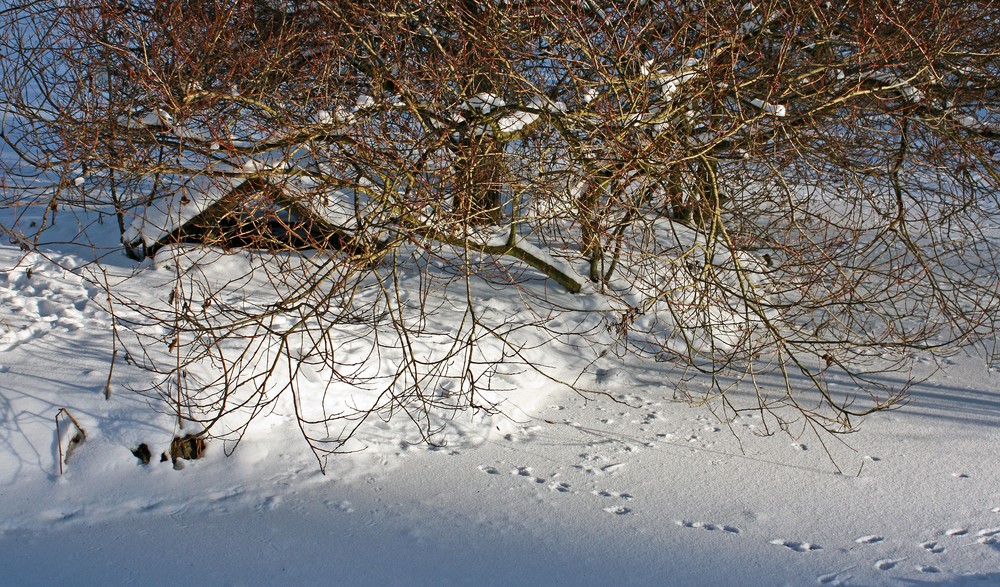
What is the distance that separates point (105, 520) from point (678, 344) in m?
4.75

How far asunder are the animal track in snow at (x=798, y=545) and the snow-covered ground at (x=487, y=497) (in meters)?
0.01

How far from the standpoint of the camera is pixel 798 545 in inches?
165

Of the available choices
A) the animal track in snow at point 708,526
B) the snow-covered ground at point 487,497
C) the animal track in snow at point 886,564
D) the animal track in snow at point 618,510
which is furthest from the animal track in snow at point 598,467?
→ the animal track in snow at point 886,564

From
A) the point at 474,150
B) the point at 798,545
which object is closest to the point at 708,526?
the point at 798,545

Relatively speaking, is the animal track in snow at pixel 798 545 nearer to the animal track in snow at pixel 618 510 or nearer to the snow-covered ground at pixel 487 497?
the snow-covered ground at pixel 487 497

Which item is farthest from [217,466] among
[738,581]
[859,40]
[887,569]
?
[859,40]

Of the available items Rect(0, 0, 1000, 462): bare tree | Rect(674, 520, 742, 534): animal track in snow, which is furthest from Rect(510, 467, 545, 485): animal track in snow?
Rect(674, 520, 742, 534): animal track in snow

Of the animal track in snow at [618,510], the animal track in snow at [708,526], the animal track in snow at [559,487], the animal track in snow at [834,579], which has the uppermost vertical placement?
the animal track in snow at [559,487]

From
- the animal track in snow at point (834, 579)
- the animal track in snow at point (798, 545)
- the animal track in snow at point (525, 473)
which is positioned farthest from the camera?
the animal track in snow at point (525, 473)

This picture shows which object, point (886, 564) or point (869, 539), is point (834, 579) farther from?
point (869, 539)

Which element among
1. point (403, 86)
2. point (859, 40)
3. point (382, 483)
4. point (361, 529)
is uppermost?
point (859, 40)

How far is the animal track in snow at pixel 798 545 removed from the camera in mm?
4130

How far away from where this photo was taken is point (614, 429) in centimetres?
581

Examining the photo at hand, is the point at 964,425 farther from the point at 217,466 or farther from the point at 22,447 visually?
the point at 22,447
